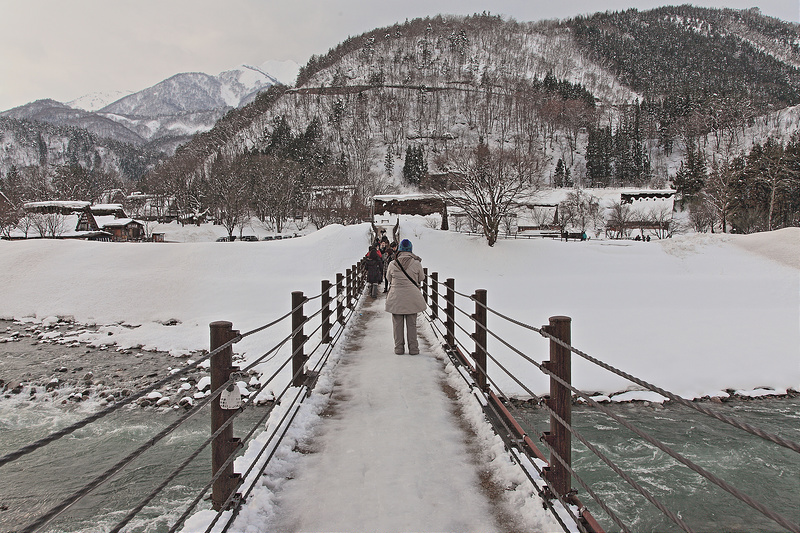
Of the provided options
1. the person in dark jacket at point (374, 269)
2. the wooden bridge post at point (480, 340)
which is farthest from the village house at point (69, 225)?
the wooden bridge post at point (480, 340)

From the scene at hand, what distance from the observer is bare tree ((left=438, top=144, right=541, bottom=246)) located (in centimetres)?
2723

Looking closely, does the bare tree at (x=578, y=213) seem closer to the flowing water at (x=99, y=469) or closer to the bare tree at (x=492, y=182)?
the bare tree at (x=492, y=182)

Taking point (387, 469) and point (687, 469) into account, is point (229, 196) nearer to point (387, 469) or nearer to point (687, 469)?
point (687, 469)

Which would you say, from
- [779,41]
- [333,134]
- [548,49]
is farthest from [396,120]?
[779,41]

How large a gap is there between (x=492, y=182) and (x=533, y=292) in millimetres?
9500

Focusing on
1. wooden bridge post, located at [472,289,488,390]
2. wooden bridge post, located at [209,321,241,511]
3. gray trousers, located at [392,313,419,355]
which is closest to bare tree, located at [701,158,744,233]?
gray trousers, located at [392,313,419,355]

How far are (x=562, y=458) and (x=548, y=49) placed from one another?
174m

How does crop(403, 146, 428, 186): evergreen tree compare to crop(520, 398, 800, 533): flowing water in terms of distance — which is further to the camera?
crop(403, 146, 428, 186): evergreen tree

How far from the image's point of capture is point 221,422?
2.92 metres

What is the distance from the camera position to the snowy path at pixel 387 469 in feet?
9.46

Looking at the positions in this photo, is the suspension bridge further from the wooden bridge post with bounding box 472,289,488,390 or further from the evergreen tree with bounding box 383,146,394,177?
the evergreen tree with bounding box 383,146,394,177

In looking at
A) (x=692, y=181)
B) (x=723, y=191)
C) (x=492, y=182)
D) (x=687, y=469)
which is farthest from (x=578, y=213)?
(x=687, y=469)

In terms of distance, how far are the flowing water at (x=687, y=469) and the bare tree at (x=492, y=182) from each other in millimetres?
19277

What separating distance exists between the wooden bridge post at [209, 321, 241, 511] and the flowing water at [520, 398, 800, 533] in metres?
3.86
